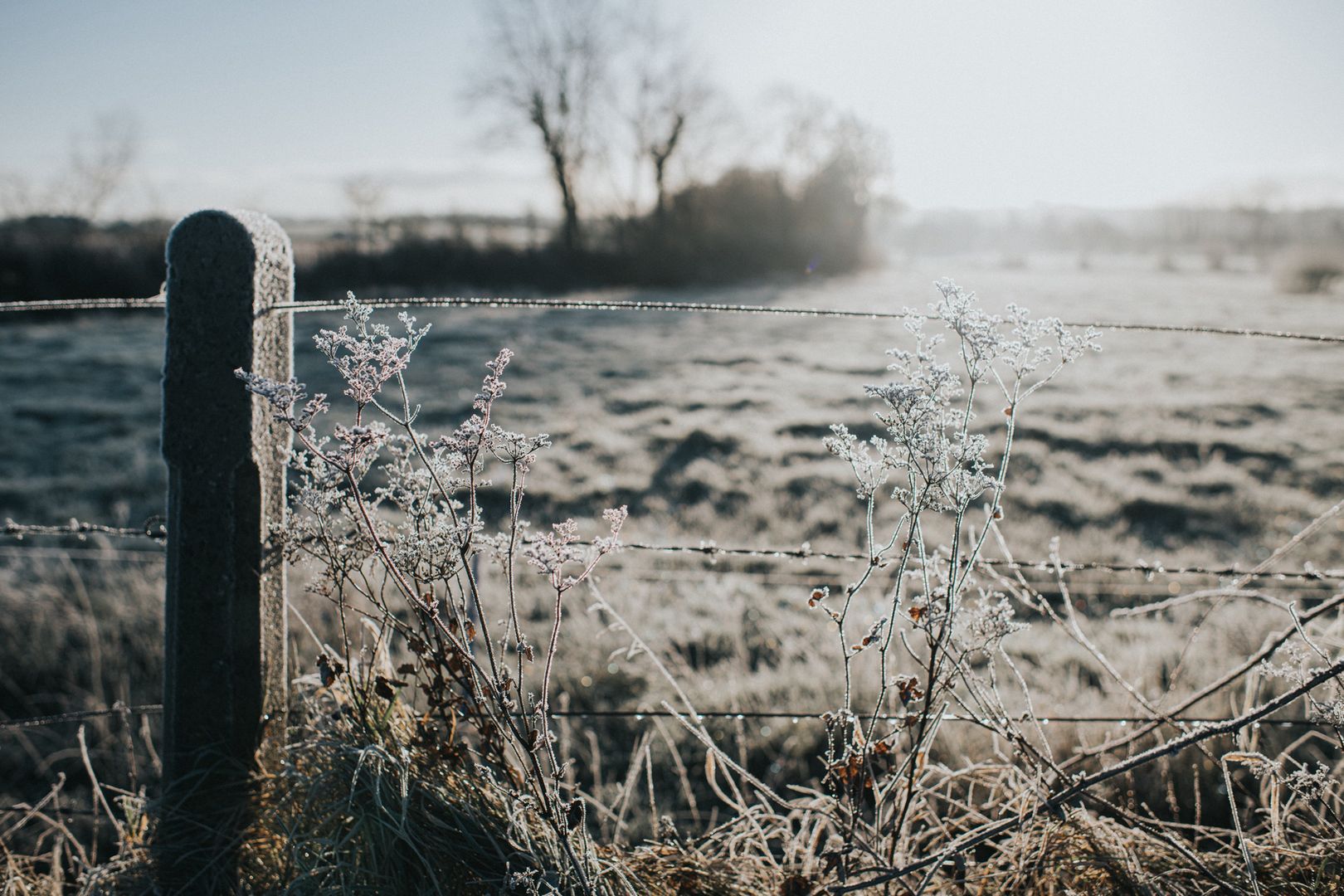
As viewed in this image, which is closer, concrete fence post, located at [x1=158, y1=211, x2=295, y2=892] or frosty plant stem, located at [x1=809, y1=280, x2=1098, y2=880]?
frosty plant stem, located at [x1=809, y1=280, x2=1098, y2=880]

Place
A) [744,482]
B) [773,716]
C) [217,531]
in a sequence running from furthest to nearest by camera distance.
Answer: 1. [744,482]
2. [773,716]
3. [217,531]

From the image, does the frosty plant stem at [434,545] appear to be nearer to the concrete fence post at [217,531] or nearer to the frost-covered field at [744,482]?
the concrete fence post at [217,531]

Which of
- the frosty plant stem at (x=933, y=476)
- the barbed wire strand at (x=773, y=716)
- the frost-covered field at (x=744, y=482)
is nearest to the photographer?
the frosty plant stem at (x=933, y=476)

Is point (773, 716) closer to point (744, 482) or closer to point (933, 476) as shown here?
point (933, 476)

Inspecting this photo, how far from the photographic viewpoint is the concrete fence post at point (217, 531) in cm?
181

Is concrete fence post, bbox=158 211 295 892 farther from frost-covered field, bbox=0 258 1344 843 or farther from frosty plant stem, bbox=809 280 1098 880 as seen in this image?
frost-covered field, bbox=0 258 1344 843

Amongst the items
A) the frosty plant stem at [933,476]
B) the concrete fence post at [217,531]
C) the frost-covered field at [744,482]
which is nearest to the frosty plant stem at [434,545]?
the concrete fence post at [217,531]

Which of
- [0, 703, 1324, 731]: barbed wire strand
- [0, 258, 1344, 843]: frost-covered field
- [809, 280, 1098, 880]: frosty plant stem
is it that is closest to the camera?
[809, 280, 1098, 880]: frosty plant stem

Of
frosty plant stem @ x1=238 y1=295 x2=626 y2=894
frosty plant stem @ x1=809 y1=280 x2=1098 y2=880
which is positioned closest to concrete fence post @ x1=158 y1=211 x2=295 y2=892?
frosty plant stem @ x1=238 y1=295 x2=626 y2=894

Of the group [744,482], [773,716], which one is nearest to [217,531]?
[773,716]

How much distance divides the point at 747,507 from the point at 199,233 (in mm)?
5252

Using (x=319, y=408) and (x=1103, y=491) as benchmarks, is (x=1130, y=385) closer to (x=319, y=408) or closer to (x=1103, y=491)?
(x=1103, y=491)

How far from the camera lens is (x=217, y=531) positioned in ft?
6.03

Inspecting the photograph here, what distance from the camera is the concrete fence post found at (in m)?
1.81
